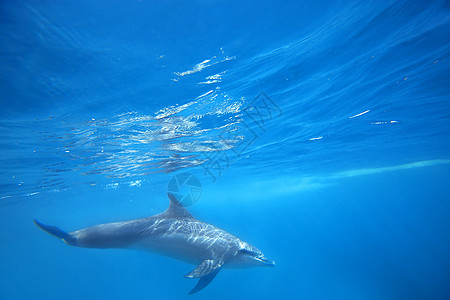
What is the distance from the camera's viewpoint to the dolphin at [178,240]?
7.48 meters

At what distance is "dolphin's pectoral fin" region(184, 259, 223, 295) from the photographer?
6.82 m

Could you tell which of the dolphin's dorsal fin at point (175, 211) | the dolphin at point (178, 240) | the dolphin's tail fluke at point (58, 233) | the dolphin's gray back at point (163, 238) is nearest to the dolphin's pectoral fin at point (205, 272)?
the dolphin at point (178, 240)

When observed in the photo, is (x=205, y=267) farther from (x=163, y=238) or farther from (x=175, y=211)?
(x=175, y=211)

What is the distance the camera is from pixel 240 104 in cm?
1030

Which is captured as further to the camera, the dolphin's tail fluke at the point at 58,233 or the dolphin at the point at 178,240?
the dolphin at the point at 178,240

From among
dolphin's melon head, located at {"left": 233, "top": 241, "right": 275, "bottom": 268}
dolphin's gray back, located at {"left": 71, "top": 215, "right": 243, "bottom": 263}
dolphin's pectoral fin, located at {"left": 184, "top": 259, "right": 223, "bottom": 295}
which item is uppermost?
dolphin's gray back, located at {"left": 71, "top": 215, "right": 243, "bottom": 263}

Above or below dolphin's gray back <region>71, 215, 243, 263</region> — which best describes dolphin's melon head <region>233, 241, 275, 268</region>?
below

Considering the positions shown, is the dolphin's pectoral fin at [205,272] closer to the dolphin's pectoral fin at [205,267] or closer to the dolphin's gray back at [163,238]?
the dolphin's pectoral fin at [205,267]

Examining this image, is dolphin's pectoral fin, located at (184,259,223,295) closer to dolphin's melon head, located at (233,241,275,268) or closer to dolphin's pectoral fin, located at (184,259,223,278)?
dolphin's pectoral fin, located at (184,259,223,278)

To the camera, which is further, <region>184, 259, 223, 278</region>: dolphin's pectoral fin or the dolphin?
the dolphin

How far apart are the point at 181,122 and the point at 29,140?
7.32 meters

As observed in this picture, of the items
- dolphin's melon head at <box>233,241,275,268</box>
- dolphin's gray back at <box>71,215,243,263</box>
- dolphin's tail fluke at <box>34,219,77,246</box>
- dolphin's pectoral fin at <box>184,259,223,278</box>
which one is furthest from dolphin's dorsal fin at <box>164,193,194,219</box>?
dolphin's tail fluke at <box>34,219,77,246</box>

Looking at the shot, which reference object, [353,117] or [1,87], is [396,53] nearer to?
[353,117]

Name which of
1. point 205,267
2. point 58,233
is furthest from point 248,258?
point 58,233
